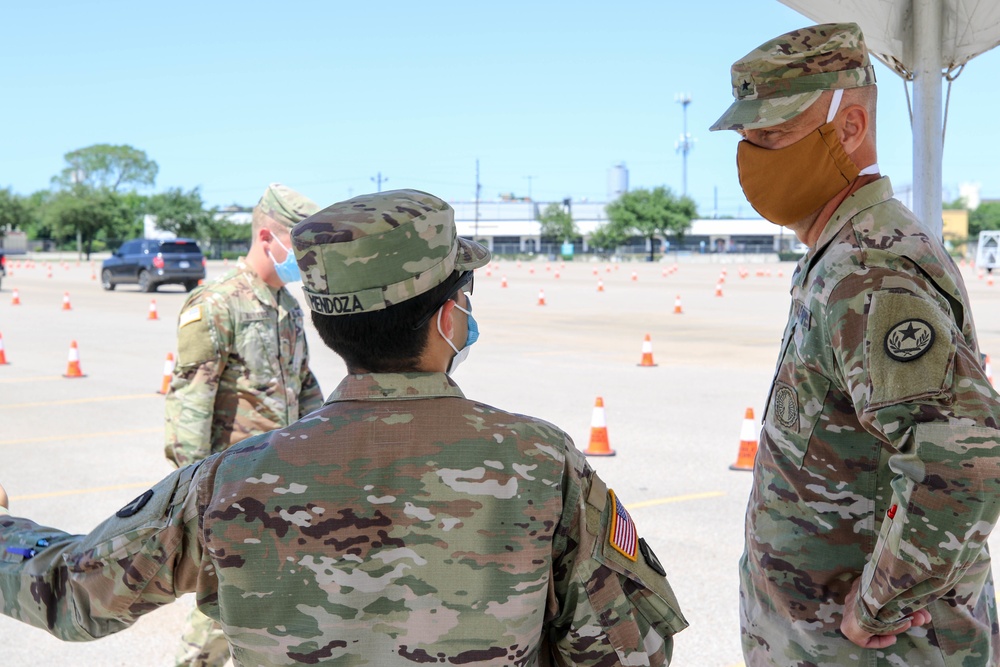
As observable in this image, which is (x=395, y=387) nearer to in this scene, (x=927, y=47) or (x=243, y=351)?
(x=243, y=351)

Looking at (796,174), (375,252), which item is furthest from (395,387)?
(796,174)

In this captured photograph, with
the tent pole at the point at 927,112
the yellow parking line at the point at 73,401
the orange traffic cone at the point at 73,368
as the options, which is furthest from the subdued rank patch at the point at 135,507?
the orange traffic cone at the point at 73,368

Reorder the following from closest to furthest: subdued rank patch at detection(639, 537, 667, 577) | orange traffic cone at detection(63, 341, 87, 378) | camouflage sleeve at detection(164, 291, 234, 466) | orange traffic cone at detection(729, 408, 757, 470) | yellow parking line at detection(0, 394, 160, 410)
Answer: subdued rank patch at detection(639, 537, 667, 577) < camouflage sleeve at detection(164, 291, 234, 466) < orange traffic cone at detection(729, 408, 757, 470) < yellow parking line at detection(0, 394, 160, 410) < orange traffic cone at detection(63, 341, 87, 378)

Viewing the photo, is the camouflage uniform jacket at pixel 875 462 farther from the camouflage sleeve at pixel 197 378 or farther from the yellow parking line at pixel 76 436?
the yellow parking line at pixel 76 436

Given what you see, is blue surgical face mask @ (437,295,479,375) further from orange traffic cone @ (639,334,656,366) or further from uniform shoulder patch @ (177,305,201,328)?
orange traffic cone @ (639,334,656,366)

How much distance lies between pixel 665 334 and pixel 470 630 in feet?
55.7

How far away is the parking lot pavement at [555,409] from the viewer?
207 inches

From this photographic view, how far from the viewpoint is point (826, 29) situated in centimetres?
246

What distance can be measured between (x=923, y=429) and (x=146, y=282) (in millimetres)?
31664

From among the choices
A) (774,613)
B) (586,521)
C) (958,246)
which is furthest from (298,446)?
(958,246)

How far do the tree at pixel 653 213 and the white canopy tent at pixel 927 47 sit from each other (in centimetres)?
8852

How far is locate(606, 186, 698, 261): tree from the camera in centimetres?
9275

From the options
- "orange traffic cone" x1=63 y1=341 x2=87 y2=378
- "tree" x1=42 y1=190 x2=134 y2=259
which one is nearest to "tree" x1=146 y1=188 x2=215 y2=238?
"tree" x1=42 y1=190 x2=134 y2=259

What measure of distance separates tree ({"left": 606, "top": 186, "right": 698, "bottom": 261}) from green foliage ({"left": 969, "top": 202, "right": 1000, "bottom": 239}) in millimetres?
38332
